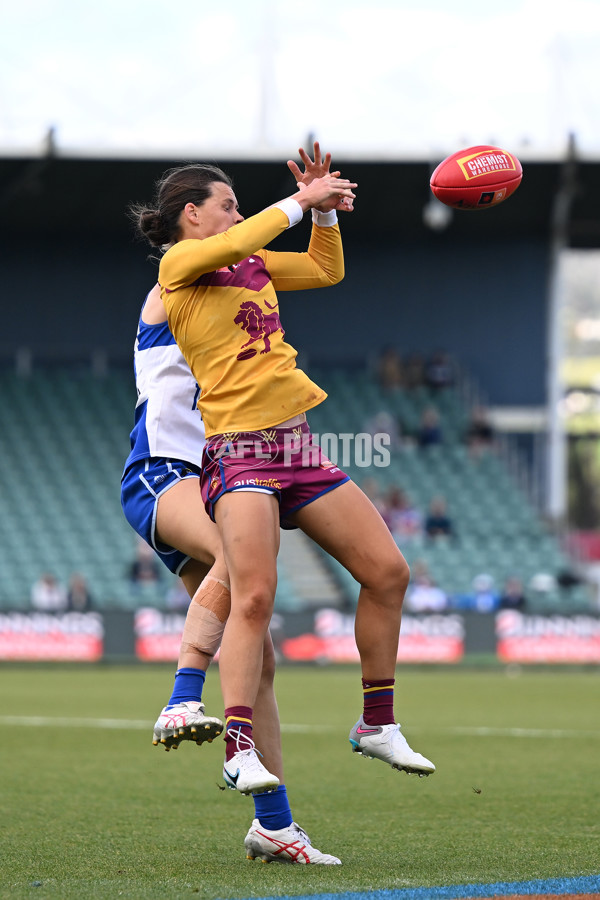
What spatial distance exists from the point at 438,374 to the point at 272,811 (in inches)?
847

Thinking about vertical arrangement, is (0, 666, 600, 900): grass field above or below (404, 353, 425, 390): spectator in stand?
below

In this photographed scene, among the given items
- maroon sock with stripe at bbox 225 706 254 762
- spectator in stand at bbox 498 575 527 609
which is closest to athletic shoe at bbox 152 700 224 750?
maroon sock with stripe at bbox 225 706 254 762

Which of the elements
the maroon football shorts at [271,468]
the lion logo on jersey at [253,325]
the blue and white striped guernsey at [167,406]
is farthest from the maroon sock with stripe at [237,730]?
the lion logo on jersey at [253,325]

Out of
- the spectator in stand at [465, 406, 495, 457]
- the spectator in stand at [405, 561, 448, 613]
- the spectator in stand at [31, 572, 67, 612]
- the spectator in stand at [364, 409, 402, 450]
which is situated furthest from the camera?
the spectator in stand at [465, 406, 495, 457]

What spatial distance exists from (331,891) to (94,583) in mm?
17289

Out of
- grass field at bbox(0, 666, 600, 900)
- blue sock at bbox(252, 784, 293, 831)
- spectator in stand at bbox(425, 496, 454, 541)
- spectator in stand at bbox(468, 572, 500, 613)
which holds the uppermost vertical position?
spectator in stand at bbox(425, 496, 454, 541)

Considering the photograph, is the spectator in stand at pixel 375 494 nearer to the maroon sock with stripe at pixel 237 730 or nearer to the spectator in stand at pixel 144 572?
the spectator in stand at pixel 144 572

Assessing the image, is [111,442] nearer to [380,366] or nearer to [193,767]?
[380,366]

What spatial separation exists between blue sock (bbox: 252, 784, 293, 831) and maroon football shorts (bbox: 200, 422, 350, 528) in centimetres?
98

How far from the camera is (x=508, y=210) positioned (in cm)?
2511

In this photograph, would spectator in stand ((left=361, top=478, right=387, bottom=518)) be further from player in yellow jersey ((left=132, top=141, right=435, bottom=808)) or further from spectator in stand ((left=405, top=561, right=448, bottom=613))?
player in yellow jersey ((left=132, top=141, right=435, bottom=808))

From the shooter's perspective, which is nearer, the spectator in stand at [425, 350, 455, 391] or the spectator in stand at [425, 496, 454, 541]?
the spectator in stand at [425, 496, 454, 541]

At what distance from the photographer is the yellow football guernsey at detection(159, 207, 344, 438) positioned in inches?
167

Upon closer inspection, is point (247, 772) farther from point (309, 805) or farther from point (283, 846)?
point (309, 805)
